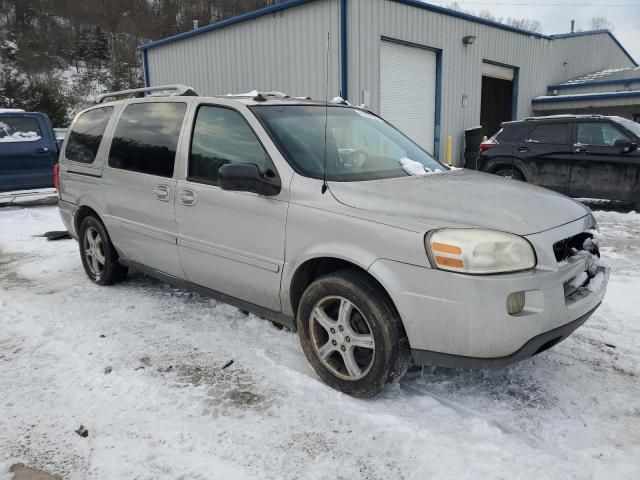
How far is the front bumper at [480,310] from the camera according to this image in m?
2.44

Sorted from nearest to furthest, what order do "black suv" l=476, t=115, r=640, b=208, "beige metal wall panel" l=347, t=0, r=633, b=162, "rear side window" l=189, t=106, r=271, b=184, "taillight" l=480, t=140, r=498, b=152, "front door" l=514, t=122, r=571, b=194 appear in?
"rear side window" l=189, t=106, r=271, b=184
"black suv" l=476, t=115, r=640, b=208
"front door" l=514, t=122, r=571, b=194
"taillight" l=480, t=140, r=498, b=152
"beige metal wall panel" l=347, t=0, r=633, b=162

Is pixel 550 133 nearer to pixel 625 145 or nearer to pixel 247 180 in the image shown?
pixel 625 145

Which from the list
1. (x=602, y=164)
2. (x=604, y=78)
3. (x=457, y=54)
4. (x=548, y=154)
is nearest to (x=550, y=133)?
(x=548, y=154)

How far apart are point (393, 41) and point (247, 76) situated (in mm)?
4370

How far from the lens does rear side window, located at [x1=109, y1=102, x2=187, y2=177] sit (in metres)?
3.93

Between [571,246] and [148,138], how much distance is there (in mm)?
3228

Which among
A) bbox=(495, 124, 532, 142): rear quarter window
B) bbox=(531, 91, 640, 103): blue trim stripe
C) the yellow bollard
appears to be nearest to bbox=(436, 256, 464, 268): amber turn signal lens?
bbox=(495, 124, 532, 142): rear quarter window

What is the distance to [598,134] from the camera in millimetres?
8898

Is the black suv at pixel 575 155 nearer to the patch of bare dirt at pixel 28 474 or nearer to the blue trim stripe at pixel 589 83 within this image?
the patch of bare dirt at pixel 28 474

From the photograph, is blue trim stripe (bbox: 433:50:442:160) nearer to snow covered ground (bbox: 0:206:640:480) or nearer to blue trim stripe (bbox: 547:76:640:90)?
blue trim stripe (bbox: 547:76:640:90)

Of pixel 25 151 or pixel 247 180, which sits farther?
pixel 25 151

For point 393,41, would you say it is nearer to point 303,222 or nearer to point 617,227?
point 617,227

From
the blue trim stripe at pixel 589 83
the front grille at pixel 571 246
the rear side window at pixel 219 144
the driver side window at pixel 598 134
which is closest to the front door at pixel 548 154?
the driver side window at pixel 598 134

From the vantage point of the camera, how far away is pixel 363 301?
8.94 ft
